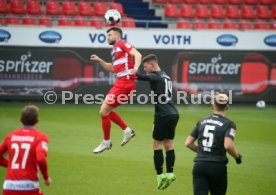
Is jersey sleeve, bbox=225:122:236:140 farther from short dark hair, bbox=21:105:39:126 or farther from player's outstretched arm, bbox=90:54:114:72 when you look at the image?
player's outstretched arm, bbox=90:54:114:72

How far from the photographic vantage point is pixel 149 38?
2423 centimetres

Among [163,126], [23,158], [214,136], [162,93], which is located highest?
[162,93]

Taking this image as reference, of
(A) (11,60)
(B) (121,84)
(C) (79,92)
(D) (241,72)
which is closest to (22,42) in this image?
(A) (11,60)

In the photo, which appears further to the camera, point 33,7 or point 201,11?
point 201,11

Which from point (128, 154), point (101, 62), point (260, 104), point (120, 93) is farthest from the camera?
point (260, 104)

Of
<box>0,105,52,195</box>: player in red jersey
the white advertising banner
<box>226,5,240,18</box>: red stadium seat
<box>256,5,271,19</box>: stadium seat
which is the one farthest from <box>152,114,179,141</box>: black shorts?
<box>256,5,271,19</box>: stadium seat

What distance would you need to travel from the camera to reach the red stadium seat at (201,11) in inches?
1119

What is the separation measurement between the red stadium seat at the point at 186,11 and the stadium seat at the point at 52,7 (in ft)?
18.8

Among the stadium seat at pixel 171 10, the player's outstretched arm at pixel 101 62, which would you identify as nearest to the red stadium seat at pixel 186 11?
the stadium seat at pixel 171 10

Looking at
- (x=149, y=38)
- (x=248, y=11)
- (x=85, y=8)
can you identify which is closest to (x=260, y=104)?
(x=149, y=38)

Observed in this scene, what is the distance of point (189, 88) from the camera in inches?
971

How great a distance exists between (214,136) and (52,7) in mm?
19151

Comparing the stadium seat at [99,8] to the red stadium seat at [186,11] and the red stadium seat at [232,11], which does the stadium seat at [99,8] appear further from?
the red stadium seat at [232,11]

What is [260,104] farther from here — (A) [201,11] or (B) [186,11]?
(B) [186,11]
